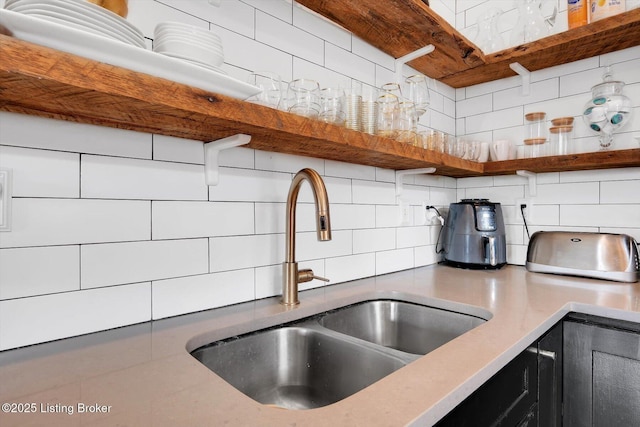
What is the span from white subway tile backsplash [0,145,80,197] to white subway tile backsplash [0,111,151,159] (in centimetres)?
1

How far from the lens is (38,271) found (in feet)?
2.37

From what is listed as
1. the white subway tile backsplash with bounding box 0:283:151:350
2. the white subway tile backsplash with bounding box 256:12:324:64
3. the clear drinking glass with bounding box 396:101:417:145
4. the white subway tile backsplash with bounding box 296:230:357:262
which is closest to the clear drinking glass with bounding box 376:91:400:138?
the clear drinking glass with bounding box 396:101:417:145

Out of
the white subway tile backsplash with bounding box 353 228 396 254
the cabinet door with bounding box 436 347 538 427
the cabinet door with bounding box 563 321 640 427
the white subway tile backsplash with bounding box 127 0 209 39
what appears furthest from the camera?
the white subway tile backsplash with bounding box 353 228 396 254

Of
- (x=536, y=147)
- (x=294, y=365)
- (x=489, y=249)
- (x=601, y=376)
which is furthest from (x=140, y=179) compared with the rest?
(x=536, y=147)

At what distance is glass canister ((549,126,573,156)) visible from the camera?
160 cm

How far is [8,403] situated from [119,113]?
0.50 meters

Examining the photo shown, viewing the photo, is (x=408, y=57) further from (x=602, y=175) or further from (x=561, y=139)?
(x=602, y=175)

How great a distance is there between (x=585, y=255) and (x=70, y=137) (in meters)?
1.76

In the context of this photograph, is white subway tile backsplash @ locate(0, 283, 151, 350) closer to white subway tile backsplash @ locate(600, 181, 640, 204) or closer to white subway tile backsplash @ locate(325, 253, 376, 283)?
white subway tile backsplash @ locate(325, 253, 376, 283)

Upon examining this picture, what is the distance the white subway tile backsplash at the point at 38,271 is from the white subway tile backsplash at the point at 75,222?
2 cm

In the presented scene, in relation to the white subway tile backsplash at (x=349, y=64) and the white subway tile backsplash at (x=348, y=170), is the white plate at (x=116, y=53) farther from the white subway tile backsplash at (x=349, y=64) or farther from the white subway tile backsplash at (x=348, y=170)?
the white subway tile backsplash at (x=349, y=64)

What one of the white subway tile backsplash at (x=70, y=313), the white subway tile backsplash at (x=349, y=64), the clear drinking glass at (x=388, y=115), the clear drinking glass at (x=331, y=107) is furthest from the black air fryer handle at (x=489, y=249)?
the white subway tile backsplash at (x=70, y=313)

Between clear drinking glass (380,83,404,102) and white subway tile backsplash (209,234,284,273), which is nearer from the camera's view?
white subway tile backsplash (209,234,284,273)

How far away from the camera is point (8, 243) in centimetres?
69
